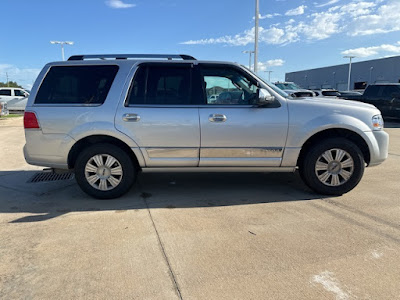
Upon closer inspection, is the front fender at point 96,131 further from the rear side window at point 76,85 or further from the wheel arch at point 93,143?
the rear side window at point 76,85

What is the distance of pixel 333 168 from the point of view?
14.8 ft

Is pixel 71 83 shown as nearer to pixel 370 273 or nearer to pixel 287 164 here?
pixel 287 164

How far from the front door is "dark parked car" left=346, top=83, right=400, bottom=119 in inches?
487

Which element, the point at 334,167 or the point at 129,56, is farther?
the point at 129,56

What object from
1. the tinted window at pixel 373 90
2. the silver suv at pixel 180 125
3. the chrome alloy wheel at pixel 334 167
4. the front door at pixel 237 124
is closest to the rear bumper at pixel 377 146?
the silver suv at pixel 180 125

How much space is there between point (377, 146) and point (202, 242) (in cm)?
295

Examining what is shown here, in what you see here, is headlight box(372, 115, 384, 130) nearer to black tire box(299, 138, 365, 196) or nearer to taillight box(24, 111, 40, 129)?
black tire box(299, 138, 365, 196)

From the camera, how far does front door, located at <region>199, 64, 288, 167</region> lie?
4.34m

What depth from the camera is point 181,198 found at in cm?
461

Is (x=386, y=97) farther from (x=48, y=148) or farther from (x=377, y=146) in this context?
(x=48, y=148)

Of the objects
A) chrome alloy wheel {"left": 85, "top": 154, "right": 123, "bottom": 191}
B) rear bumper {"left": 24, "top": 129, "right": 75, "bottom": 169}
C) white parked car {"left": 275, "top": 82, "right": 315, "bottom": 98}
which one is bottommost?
chrome alloy wheel {"left": 85, "top": 154, "right": 123, "bottom": 191}

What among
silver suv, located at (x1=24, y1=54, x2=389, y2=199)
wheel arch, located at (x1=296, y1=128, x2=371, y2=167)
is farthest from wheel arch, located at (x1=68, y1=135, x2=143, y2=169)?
wheel arch, located at (x1=296, y1=128, x2=371, y2=167)

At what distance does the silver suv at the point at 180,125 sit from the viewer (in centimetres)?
432

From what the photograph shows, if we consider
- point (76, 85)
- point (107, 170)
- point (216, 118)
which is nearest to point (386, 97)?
point (216, 118)
